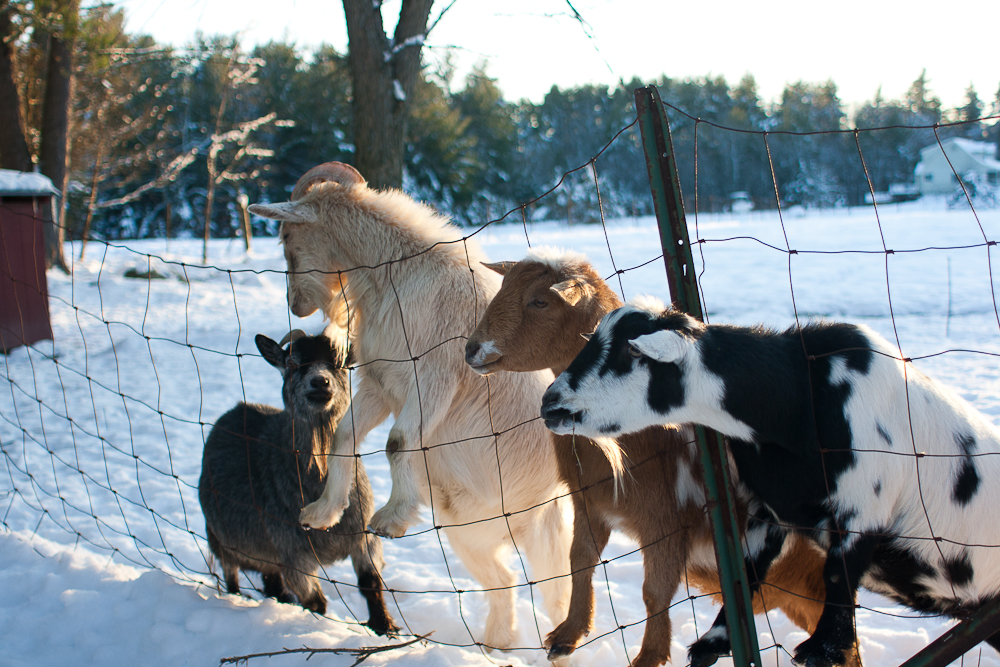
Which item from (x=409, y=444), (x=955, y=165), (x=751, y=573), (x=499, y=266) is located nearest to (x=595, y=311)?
(x=499, y=266)

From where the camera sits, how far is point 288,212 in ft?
9.62

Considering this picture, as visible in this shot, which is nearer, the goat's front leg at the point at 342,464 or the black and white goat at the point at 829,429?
the black and white goat at the point at 829,429

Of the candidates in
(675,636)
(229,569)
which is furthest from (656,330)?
(229,569)

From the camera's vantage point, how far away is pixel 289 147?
89.5 ft

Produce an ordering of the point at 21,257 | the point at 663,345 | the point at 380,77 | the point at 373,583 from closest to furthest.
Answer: the point at 663,345 < the point at 373,583 < the point at 380,77 < the point at 21,257

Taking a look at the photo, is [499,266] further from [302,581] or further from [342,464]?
[302,581]

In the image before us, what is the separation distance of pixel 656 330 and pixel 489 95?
3532 cm

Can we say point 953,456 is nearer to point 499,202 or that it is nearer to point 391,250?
point 391,250

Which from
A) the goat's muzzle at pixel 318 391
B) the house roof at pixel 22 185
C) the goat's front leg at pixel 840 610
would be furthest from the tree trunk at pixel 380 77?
the goat's front leg at pixel 840 610

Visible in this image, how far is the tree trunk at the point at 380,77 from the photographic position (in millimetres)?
6988

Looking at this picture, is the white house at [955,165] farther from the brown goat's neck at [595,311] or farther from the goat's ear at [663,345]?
the goat's ear at [663,345]

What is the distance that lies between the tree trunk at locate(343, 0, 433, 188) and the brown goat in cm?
489

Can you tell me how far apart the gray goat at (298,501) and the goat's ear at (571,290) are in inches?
61.2

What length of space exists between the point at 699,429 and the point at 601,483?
49 cm
